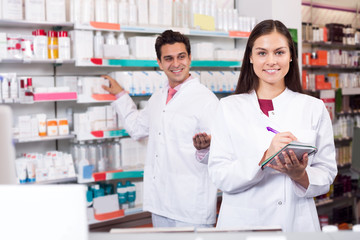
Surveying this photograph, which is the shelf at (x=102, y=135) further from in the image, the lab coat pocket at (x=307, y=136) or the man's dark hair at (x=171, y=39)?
the lab coat pocket at (x=307, y=136)

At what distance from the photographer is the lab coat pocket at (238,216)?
78.1 inches

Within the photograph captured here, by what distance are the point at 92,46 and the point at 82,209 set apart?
3.40m

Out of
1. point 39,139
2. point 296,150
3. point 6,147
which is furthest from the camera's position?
point 39,139

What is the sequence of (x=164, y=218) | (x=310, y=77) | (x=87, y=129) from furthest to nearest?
(x=310, y=77) → (x=87, y=129) → (x=164, y=218)

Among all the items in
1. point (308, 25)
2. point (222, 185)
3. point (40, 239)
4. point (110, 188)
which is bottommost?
point (110, 188)

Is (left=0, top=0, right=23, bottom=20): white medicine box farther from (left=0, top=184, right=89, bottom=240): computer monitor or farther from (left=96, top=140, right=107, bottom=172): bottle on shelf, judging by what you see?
(left=0, top=184, right=89, bottom=240): computer monitor

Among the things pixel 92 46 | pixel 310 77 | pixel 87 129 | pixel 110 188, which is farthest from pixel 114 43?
pixel 310 77

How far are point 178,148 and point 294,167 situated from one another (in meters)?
1.33

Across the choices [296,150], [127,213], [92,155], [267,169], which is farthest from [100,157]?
[296,150]

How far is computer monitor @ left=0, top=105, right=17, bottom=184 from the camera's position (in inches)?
42.4

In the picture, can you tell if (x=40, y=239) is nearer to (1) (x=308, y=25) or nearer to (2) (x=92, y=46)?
(2) (x=92, y=46)

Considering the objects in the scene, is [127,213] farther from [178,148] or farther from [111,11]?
[111,11]

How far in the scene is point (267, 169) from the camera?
197 cm

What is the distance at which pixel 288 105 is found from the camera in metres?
2.04
